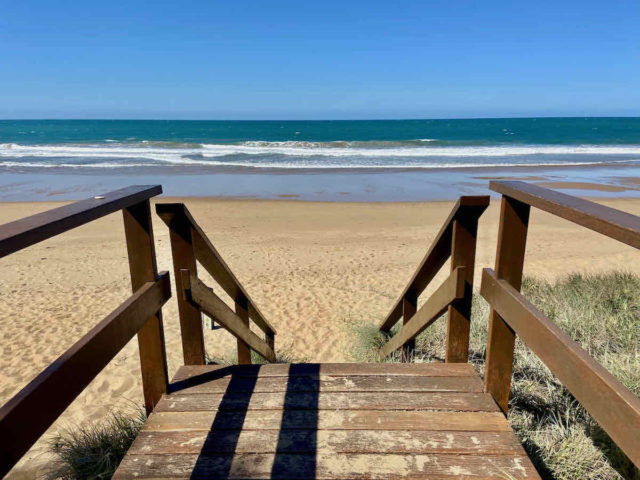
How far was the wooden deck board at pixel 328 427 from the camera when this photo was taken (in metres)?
1.96

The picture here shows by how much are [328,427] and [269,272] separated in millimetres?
6284

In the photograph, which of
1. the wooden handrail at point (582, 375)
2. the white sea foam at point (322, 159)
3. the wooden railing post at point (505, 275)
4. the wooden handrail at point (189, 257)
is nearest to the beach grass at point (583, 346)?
the wooden railing post at point (505, 275)

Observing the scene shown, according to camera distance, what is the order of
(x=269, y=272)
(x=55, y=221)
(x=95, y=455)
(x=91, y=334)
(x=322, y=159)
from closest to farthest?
(x=55, y=221), (x=91, y=334), (x=95, y=455), (x=269, y=272), (x=322, y=159)

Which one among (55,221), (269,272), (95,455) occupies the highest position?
(55,221)

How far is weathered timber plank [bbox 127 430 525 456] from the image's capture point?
6.80 ft

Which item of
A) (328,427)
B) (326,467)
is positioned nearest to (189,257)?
(328,427)

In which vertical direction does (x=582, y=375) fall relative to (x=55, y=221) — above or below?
below

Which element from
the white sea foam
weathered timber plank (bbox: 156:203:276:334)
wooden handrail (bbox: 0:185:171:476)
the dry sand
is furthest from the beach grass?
the white sea foam

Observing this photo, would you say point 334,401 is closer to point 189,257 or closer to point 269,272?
point 189,257

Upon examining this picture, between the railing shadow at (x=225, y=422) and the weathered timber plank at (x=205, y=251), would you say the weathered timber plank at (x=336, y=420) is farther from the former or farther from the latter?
the weathered timber plank at (x=205, y=251)

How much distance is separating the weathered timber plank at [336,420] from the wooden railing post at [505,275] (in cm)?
18

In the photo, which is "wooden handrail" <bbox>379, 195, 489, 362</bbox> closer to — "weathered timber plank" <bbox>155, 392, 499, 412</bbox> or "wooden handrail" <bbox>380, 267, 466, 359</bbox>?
"wooden handrail" <bbox>380, 267, 466, 359</bbox>

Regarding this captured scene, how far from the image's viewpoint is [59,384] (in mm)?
1464

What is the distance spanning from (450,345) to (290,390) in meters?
1.05
